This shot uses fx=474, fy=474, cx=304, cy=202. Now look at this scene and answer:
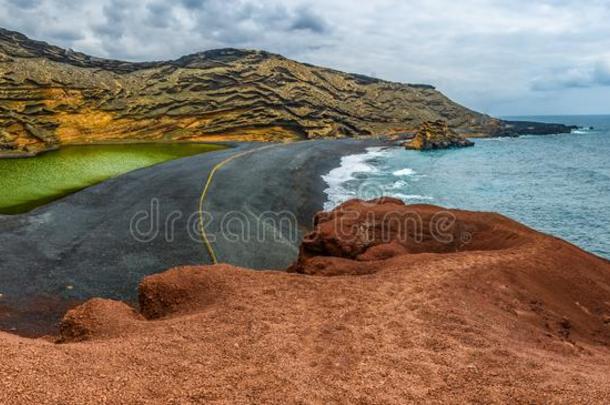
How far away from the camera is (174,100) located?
279ft

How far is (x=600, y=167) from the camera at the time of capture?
61156 mm

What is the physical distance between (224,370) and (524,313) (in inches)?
286

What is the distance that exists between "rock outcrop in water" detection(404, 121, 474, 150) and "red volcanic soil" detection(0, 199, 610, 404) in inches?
2804

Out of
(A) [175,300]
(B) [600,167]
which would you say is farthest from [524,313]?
(B) [600,167]

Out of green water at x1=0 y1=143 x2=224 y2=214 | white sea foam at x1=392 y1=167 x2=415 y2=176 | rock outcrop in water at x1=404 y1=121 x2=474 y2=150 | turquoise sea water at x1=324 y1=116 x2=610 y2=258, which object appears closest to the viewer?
green water at x1=0 y1=143 x2=224 y2=214

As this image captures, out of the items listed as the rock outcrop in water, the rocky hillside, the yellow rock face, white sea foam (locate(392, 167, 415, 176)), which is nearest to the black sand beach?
white sea foam (locate(392, 167, 415, 176))

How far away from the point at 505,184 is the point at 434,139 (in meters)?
39.1

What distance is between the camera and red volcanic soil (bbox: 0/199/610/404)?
7.29 m

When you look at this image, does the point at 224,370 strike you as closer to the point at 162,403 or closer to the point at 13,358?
the point at 162,403

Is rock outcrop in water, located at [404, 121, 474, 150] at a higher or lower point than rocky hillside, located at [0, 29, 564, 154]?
lower

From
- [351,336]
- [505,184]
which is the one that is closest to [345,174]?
[505,184]

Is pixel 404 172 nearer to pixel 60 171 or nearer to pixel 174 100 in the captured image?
pixel 60 171

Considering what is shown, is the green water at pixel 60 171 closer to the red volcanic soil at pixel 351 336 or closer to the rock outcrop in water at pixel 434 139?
the red volcanic soil at pixel 351 336

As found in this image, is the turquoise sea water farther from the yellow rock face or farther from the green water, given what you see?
the yellow rock face
